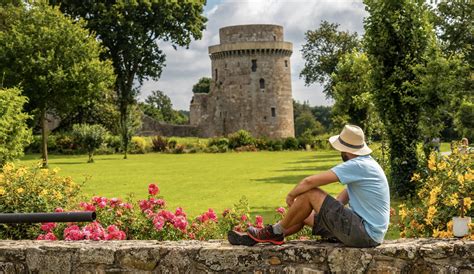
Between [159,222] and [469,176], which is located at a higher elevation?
[469,176]

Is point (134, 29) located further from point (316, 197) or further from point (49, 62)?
point (316, 197)

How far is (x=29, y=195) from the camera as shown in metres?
9.55

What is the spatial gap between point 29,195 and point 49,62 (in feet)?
63.3

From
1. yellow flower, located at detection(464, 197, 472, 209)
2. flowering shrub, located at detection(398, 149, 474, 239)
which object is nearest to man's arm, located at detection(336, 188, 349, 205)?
flowering shrub, located at detection(398, 149, 474, 239)

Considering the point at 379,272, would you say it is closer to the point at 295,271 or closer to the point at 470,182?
the point at 295,271

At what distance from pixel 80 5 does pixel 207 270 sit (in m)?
39.9

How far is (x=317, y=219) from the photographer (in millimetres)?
5762

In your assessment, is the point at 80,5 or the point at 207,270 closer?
the point at 207,270

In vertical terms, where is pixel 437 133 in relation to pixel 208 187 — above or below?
above

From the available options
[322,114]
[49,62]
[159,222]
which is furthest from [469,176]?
[322,114]

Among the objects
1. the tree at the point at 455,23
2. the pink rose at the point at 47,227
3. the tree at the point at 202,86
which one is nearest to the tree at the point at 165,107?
the tree at the point at 202,86

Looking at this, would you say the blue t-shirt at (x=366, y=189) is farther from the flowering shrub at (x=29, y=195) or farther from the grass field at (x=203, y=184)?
the flowering shrub at (x=29, y=195)

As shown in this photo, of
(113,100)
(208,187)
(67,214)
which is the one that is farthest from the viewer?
(113,100)

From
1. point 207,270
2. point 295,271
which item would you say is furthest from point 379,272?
point 207,270
